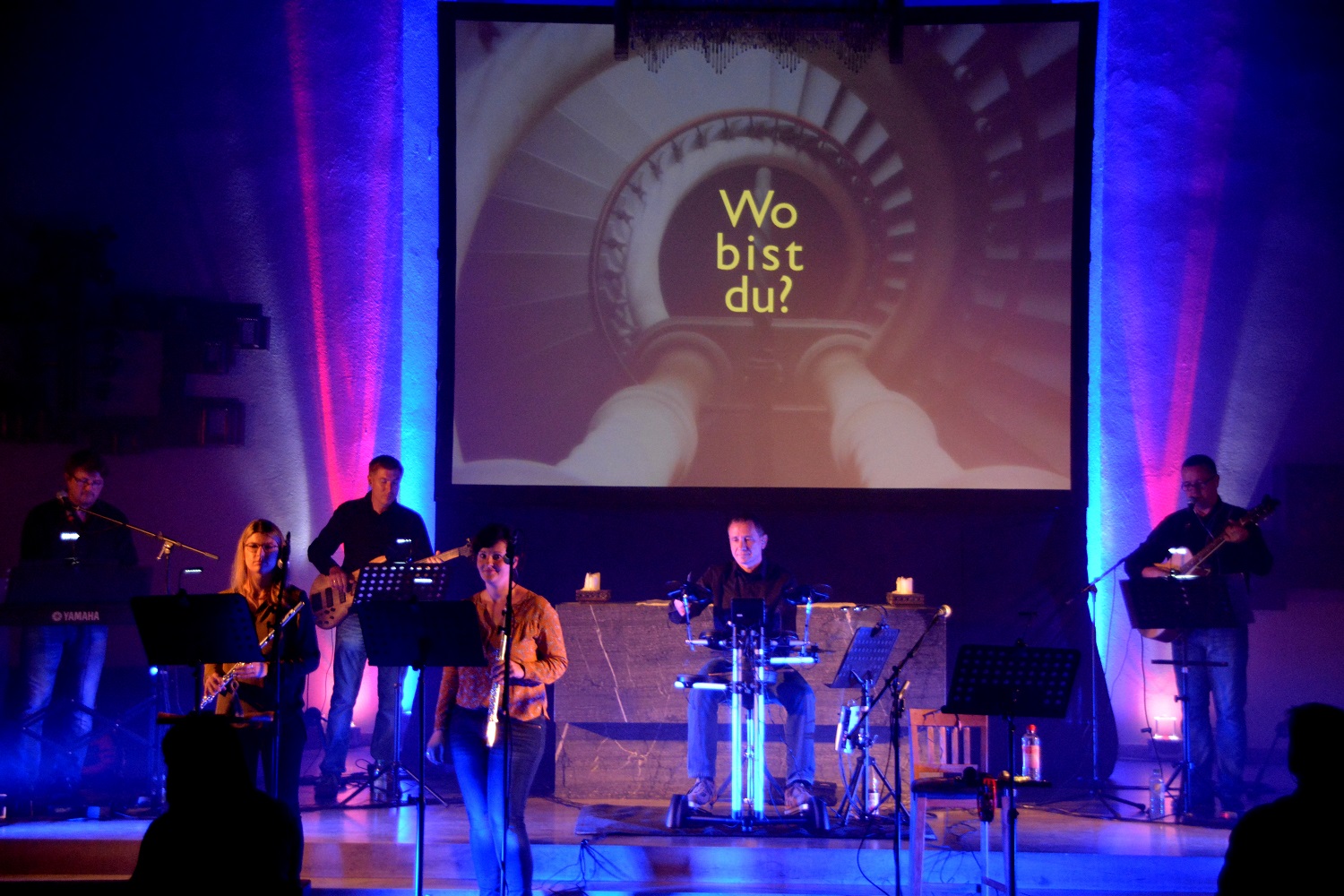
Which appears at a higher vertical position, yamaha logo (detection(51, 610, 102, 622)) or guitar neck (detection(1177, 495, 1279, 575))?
guitar neck (detection(1177, 495, 1279, 575))

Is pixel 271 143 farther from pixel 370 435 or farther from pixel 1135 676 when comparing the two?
pixel 1135 676

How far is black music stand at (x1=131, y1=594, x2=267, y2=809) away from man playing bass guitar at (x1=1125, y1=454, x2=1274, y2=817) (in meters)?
4.59

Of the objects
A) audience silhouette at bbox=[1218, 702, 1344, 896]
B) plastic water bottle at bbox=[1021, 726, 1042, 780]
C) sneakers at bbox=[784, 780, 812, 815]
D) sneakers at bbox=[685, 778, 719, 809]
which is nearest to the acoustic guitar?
plastic water bottle at bbox=[1021, 726, 1042, 780]

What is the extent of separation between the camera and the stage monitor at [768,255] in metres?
8.11

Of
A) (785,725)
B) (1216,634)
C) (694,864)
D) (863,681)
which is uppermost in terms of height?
(1216,634)

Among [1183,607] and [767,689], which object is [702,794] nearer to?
[767,689]

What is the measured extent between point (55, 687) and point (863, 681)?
162 inches

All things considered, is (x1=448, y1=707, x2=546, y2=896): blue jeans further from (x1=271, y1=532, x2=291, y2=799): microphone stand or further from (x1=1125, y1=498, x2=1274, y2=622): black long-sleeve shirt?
(x1=1125, y1=498, x2=1274, y2=622): black long-sleeve shirt

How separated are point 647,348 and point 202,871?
564 cm

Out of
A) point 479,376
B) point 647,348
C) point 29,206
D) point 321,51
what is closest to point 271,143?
point 321,51

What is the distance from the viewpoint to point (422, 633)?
4758 mm

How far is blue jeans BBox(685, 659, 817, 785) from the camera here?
662cm

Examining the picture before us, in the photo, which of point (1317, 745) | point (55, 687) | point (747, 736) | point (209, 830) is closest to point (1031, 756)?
point (747, 736)

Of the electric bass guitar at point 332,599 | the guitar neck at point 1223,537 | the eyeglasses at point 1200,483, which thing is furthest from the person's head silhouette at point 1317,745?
the electric bass guitar at point 332,599
